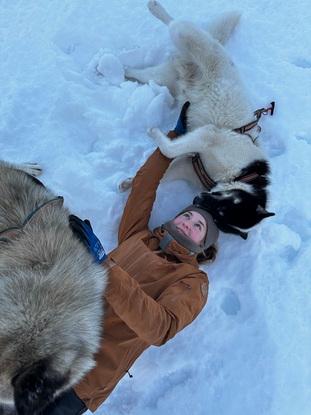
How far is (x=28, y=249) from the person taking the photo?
6.47ft

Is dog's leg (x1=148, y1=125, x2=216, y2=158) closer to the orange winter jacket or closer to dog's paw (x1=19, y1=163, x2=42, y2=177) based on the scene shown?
the orange winter jacket

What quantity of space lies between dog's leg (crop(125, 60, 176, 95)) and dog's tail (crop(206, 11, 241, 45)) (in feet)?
1.77

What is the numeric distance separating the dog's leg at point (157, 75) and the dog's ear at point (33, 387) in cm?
292

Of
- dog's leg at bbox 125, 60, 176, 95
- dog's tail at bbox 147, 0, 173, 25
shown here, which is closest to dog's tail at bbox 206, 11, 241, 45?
dog's tail at bbox 147, 0, 173, 25

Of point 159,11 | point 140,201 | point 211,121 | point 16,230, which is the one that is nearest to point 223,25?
point 159,11

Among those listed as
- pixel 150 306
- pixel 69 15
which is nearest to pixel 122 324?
pixel 150 306

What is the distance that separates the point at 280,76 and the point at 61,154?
7.21 ft

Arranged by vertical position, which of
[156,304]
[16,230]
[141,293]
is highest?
[16,230]

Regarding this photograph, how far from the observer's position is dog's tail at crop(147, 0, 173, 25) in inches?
162

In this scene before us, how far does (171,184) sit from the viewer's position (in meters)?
3.94

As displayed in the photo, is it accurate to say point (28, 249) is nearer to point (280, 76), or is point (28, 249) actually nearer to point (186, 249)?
point (186, 249)

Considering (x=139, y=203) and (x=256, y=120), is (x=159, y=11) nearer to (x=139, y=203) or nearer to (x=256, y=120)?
(x=256, y=120)

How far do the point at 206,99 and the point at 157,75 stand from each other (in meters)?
0.49

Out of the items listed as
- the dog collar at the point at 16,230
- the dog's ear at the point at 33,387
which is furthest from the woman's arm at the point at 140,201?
the dog's ear at the point at 33,387
